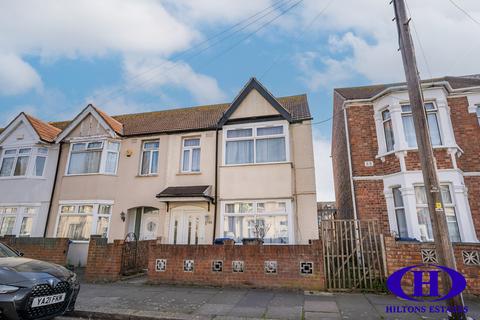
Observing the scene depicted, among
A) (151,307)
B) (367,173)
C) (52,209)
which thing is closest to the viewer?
(151,307)

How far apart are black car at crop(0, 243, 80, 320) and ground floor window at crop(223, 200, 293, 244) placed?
6497 millimetres

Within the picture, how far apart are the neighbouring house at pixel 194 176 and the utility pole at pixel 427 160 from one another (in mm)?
5522

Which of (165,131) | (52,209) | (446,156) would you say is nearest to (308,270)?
(446,156)

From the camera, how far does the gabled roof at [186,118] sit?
12573mm

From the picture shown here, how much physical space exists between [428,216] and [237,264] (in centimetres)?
682

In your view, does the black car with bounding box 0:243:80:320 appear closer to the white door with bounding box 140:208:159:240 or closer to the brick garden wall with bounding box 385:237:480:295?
the brick garden wall with bounding box 385:237:480:295

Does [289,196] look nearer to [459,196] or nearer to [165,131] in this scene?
[459,196]

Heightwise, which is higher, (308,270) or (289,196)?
(289,196)

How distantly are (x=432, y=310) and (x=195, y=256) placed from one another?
19.8ft

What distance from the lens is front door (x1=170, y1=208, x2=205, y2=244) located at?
11.6m

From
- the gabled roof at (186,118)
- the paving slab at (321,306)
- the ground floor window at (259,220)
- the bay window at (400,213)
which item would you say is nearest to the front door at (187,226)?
the ground floor window at (259,220)

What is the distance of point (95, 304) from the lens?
246 inches

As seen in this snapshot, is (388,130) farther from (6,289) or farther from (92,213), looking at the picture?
(92,213)

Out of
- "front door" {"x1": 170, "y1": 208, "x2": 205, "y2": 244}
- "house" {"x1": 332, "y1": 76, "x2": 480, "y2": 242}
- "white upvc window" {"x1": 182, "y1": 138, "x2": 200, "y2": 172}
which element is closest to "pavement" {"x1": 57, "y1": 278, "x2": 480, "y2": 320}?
"house" {"x1": 332, "y1": 76, "x2": 480, "y2": 242}
